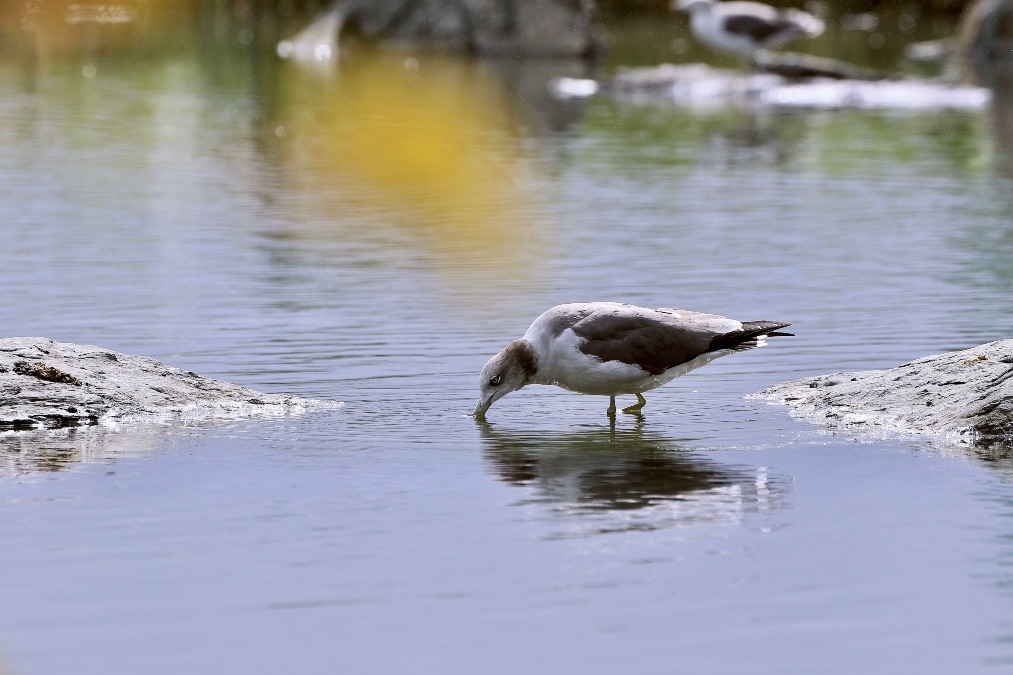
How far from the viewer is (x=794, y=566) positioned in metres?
8.72

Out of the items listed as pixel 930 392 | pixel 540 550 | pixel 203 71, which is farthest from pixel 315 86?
pixel 540 550

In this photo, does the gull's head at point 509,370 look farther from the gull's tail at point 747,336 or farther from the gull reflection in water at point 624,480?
the gull's tail at point 747,336

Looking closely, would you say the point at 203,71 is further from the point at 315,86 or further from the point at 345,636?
the point at 345,636

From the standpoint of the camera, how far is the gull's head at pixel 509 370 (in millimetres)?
11812

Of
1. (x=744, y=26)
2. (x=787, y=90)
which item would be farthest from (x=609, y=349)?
(x=787, y=90)

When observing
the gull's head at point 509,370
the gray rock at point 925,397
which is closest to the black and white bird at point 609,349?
the gull's head at point 509,370

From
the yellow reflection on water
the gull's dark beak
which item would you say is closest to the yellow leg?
the gull's dark beak

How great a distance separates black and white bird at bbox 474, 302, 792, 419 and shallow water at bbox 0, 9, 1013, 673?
1.00 ft

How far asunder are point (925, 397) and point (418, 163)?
17.4 meters

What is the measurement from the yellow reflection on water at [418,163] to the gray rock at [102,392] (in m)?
6.42

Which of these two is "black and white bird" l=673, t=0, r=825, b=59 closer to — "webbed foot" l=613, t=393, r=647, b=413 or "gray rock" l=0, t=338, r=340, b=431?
"webbed foot" l=613, t=393, r=647, b=413

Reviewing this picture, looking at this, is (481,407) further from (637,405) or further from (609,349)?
(637,405)

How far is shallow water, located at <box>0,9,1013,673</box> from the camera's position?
7809mm

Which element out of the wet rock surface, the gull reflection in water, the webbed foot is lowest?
the webbed foot
